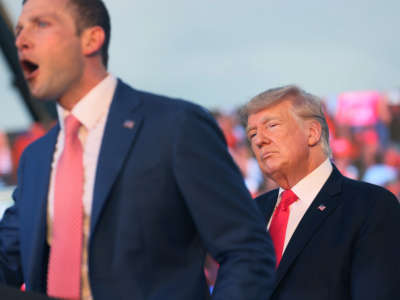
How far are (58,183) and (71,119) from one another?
0.39 feet

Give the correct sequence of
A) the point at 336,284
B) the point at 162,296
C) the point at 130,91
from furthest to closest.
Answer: the point at 336,284, the point at 130,91, the point at 162,296

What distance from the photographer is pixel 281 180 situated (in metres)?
2.04

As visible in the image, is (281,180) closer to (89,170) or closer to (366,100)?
(89,170)

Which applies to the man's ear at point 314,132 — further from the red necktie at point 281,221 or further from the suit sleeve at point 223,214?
the suit sleeve at point 223,214

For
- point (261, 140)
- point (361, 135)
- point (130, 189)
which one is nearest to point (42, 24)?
point (130, 189)

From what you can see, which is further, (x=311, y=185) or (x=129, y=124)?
(x=311, y=185)

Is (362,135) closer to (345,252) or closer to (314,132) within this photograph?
(314,132)

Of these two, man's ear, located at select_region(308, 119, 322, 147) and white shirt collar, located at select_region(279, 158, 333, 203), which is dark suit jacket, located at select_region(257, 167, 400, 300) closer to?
white shirt collar, located at select_region(279, 158, 333, 203)

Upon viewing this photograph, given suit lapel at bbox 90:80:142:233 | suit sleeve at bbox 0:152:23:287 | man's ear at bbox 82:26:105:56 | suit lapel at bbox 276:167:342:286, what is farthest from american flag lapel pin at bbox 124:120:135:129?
suit lapel at bbox 276:167:342:286

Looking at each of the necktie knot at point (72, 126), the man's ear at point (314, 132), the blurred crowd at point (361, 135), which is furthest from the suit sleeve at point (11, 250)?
the blurred crowd at point (361, 135)

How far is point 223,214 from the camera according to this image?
3.40ft

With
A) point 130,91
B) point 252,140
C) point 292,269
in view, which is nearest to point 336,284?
point 292,269

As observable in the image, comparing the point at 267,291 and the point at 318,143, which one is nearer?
the point at 267,291

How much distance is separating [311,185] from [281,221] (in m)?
0.16
